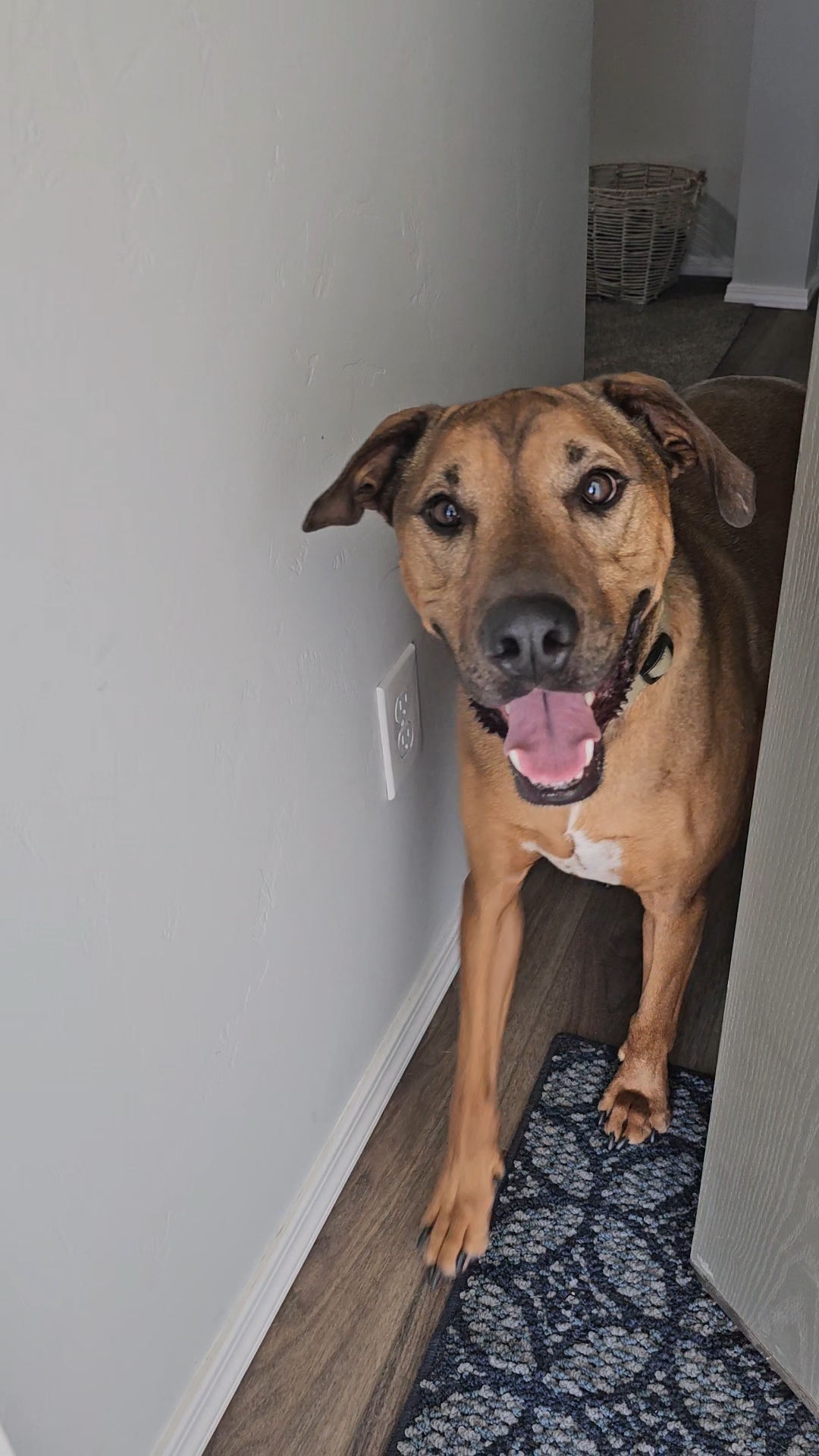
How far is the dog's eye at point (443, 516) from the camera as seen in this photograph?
1.12 metres

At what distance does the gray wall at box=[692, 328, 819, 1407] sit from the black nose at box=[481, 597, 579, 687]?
19 centimetres

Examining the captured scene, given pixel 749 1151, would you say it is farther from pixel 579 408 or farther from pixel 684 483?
pixel 684 483

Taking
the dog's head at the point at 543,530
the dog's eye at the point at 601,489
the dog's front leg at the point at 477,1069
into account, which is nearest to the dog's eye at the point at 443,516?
the dog's head at the point at 543,530

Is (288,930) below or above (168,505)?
below

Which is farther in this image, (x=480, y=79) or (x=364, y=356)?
(x=480, y=79)

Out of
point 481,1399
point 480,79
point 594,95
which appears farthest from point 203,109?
point 594,95

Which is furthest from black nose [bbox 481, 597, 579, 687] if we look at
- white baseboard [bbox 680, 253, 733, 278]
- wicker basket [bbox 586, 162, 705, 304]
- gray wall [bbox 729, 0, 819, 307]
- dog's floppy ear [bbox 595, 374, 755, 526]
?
white baseboard [bbox 680, 253, 733, 278]

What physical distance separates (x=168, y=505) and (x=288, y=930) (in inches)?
20.8

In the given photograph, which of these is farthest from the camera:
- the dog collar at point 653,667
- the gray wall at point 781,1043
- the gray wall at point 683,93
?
the gray wall at point 683,93

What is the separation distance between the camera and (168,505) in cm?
89

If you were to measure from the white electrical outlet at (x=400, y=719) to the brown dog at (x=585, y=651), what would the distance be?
0.35 feet

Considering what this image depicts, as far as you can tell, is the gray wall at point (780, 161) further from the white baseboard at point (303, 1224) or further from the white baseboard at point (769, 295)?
the white baseboard at point (303, 1224)

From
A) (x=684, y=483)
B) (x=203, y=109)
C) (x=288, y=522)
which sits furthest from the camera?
(x=684, y=483)

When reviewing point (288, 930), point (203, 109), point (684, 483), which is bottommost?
point (288, 930)
